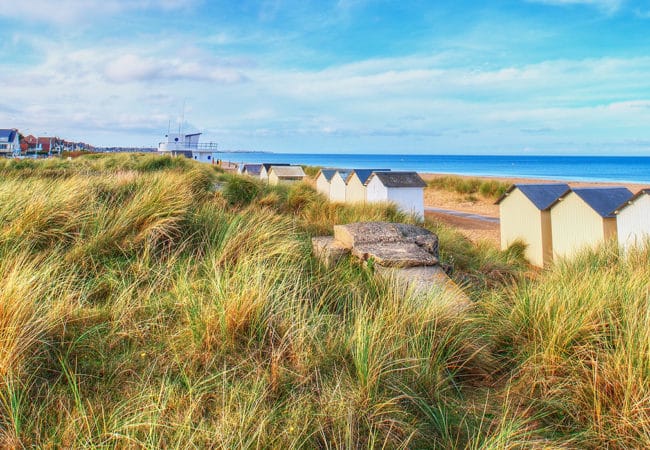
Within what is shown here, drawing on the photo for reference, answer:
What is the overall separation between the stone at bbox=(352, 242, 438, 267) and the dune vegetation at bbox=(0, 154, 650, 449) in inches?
17.8

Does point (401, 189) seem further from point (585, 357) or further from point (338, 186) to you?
point (585, 357)

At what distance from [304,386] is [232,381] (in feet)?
1.21

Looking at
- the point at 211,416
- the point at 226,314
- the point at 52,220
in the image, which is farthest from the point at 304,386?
the point at 52,220

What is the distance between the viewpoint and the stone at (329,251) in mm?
4320

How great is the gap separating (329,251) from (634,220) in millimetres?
4811

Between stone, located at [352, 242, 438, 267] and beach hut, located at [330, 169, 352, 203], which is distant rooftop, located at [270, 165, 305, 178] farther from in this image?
stone, located at [352, 242, 438, 267]

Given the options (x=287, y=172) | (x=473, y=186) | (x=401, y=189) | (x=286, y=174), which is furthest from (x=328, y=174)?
(x=473, y=186)

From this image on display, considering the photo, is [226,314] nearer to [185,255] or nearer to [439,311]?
[439,311]

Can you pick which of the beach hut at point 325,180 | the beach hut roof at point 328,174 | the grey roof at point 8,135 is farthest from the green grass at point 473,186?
the grey roof at point 8,135

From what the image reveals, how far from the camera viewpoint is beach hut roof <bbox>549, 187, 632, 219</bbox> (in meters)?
7.01

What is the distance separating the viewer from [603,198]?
24.1 ft

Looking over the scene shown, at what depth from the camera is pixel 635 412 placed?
2004 millimetres

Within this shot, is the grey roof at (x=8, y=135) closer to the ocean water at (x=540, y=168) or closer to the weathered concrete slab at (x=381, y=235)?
the ocean water at (x=540, y=168)

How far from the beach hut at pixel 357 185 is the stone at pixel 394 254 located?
8753 mm
